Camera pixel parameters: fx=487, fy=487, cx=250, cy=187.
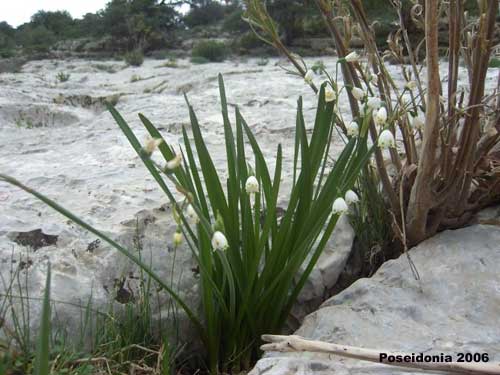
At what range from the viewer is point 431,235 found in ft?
4.30

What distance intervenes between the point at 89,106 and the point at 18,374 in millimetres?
2783

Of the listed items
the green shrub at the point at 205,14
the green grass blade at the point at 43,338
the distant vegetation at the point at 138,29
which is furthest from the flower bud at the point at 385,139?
the green shrub at the point at 205,14

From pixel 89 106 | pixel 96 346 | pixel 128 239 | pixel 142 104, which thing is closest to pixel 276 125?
pixel 142 104

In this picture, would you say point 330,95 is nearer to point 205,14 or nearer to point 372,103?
point 372,103

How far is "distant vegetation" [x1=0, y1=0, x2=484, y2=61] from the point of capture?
43.8 feet

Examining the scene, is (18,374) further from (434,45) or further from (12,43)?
(12,43)

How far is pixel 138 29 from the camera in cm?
1431

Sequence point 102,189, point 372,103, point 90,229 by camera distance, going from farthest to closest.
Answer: point 102,189 → point 372,103 → point 90,229

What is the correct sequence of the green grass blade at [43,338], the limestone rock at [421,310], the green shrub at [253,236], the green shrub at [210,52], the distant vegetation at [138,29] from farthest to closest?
the distant vegetation at [138,29] → the green shrub at [210,52] → the green shrub at [253,236] → the limestone rock at [421,310] → the green grass blade at [43,338]

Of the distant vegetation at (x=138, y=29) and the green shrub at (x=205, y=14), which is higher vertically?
the green shrub at (x=205, y=14)

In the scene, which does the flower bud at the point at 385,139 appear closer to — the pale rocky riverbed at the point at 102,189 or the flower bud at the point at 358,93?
the flower bud at the point at 358,93

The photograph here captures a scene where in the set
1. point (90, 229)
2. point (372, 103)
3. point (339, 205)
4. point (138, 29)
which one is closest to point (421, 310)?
point (339, 205)

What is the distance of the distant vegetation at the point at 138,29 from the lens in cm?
1335

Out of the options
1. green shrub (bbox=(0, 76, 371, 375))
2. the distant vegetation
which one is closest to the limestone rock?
green shrub (bbox=(0, 76, 371, 375))
